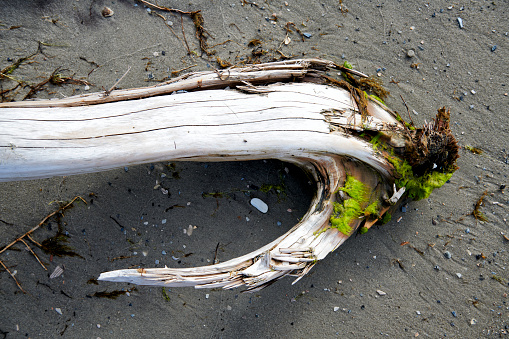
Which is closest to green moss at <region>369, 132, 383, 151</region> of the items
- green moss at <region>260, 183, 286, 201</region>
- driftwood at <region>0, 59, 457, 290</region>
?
driftwood at <region>0, 59, 457, 290</region>

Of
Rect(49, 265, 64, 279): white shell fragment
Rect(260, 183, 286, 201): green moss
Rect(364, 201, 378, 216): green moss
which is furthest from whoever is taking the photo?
Rect(260, 183, 286, 201): green moss

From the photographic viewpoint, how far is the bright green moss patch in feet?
9.21

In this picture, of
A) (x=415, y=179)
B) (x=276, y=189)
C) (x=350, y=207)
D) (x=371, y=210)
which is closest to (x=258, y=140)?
(x=276, y=189)

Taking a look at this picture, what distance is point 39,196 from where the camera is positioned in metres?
3.14

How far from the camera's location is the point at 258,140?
258 cm

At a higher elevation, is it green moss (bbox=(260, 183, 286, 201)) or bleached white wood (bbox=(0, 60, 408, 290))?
bleached white wood (bbox=(0, 60, 408, 290))

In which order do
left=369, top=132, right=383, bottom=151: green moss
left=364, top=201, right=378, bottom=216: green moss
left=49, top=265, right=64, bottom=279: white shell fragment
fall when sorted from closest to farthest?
left=369, top=132, right=383, bottom=151: green moss
left=364, top=201, right=378, bottom=216: green moss
left=49, top=265, right=64, bottom=279: white shell fragment

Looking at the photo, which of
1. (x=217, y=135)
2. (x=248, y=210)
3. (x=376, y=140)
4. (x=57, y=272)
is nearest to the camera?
(x=217, y=135)

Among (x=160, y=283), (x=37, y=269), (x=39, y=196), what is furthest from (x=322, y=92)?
(x=37, y=269)

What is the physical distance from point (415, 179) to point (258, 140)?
58.8 inches


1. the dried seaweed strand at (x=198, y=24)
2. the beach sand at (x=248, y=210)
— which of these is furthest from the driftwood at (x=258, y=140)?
the dried seaweed strand at (x=198, y=24)

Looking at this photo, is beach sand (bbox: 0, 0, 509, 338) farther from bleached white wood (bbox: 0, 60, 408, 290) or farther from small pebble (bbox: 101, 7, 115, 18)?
bleached white wood (bbox: 0, 60, 408, 290)

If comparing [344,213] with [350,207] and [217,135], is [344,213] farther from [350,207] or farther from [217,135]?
[217,135]

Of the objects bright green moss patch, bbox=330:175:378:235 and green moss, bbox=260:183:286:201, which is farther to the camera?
green moss, bbox=260:183:286:201
